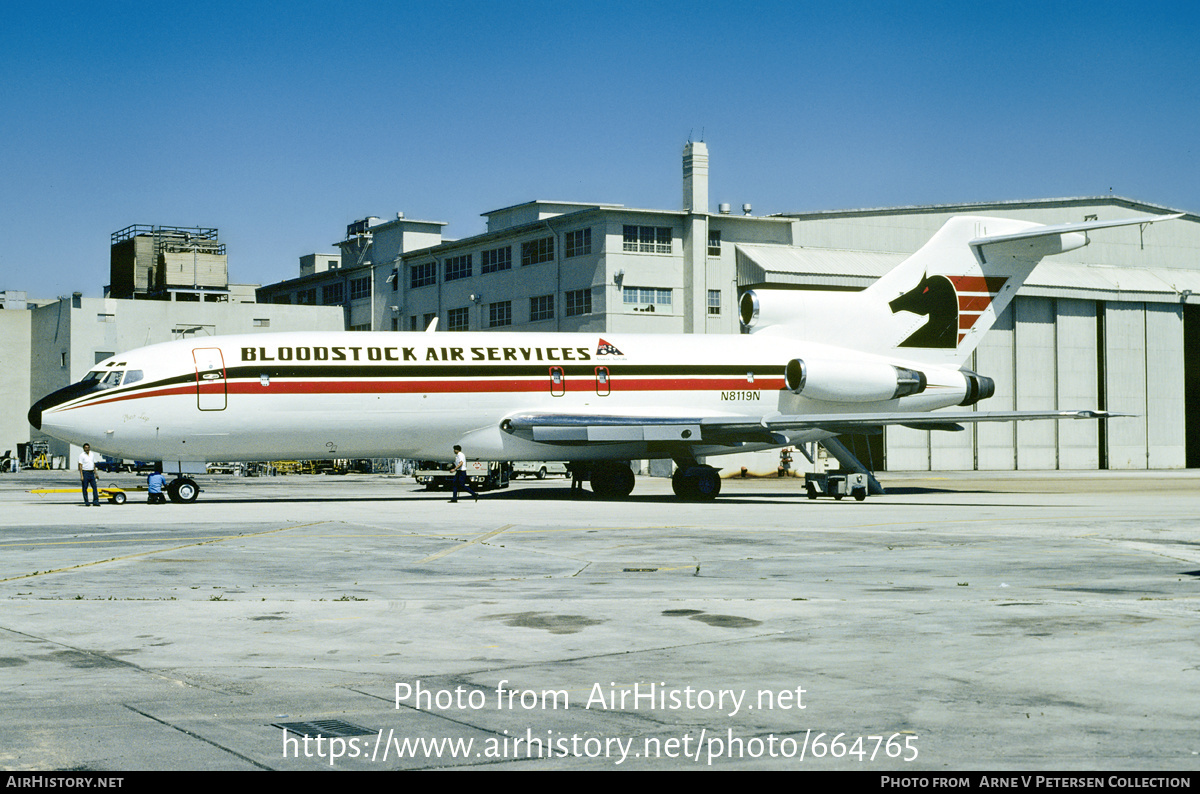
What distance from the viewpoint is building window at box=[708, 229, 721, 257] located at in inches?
2542

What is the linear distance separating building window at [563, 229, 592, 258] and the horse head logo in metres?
26.8

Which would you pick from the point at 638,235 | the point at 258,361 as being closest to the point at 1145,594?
the point at 258,361

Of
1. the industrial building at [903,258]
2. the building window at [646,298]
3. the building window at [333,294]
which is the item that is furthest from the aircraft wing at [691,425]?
the building window at [333,294]

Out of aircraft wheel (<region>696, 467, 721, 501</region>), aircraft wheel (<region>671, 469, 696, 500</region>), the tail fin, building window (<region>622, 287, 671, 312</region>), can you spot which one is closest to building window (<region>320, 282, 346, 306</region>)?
building window (<region>622, 287, 671, 312</region>)

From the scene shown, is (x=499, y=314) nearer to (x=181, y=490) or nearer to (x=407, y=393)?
(x=407, y=393)

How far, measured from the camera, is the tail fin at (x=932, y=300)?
4012cm

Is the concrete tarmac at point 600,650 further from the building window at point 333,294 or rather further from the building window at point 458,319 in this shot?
the building window at point 333,294

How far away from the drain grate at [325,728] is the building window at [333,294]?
89.5 meters

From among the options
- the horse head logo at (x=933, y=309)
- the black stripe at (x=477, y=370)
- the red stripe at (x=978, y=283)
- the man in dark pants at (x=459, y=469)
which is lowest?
the man in dark pants at (x=459, y=469)

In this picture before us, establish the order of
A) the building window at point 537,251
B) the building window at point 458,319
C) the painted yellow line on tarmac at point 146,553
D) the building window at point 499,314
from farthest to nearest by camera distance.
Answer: the building window at point 458,319 < the building window at point 499,314 < the building window at point 537,251 < the painted yellow line on tarmac at point 146,553

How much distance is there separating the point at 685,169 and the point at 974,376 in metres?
27.0

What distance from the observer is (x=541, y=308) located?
69188 millimetres

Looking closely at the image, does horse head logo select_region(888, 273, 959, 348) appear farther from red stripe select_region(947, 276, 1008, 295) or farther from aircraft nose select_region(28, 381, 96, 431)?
aircraft nose select_region(28, 381, 96, 431)

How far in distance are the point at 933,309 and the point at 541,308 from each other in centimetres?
3256
